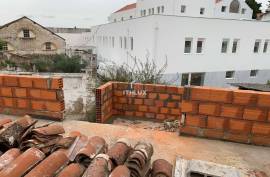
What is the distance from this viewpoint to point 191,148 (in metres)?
3.05

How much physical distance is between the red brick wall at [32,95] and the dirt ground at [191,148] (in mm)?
418

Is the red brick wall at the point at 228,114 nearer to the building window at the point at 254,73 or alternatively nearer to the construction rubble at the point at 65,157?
the construction rubble at the point at 65,157

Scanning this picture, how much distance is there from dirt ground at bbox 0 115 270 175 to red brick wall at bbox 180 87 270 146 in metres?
0.15

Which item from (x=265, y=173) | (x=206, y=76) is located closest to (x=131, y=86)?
(x=265, y=173)

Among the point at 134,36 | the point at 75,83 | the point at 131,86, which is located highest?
the point at 134,36

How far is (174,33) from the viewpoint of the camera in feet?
37.4

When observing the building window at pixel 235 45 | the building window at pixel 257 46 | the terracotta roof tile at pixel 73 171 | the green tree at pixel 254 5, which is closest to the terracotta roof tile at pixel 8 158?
the terracotta roof tile at pixel 73 171

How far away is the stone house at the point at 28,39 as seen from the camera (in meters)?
25.1

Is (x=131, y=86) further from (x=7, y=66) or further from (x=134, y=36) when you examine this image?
(x=7, y=66)

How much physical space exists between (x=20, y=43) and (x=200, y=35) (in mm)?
22560

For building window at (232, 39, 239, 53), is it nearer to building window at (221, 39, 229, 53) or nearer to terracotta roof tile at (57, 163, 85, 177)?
building window at (221, 39, 229, 53)

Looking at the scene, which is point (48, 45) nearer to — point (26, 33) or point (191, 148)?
point (26, 33)

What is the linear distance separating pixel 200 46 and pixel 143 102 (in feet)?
27.4

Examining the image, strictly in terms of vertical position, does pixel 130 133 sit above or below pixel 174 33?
below
